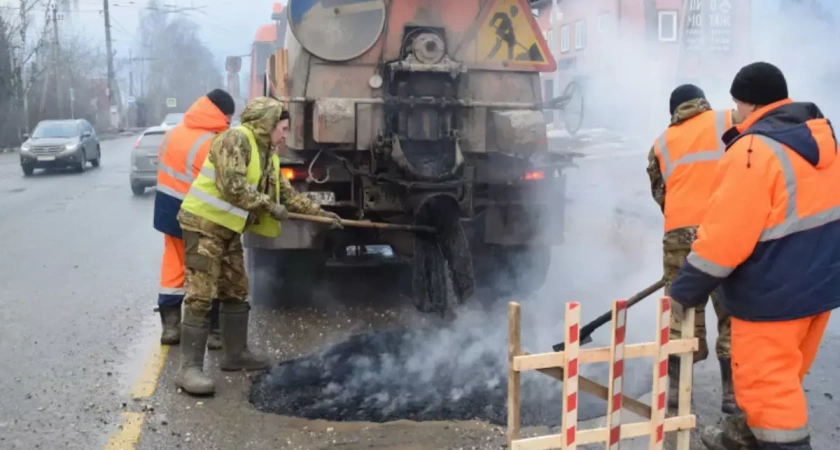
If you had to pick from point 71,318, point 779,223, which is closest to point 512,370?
point 779,223

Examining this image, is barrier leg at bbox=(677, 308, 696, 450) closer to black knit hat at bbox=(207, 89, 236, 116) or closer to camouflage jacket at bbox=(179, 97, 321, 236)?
camouflage jacket at bbox=(179, 97, 321, 236)

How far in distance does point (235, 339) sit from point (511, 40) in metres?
3.16

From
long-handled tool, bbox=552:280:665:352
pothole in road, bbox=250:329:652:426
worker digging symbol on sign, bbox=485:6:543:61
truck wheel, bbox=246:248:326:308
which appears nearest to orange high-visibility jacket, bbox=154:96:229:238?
pothole in road, bbox=250:329:652:426

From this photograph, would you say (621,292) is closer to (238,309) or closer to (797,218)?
(238,309)

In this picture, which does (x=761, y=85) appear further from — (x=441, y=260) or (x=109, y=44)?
(x=109, y=44)

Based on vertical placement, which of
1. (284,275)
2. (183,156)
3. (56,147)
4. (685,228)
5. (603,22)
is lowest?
(284,275)

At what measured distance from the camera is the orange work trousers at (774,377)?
3.21m

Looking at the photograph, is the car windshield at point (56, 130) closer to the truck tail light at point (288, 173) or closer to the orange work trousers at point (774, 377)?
the truck tail light at point (288, 173)

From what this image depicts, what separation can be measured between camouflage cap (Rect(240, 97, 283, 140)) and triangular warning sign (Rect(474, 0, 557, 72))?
210 cm

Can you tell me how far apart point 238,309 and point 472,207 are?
198 centimetres

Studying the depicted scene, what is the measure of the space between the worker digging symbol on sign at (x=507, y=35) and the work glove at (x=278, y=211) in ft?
7.88

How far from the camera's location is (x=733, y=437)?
3.88m

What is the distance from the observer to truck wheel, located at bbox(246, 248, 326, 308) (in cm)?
715

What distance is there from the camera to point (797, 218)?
10.4ft
